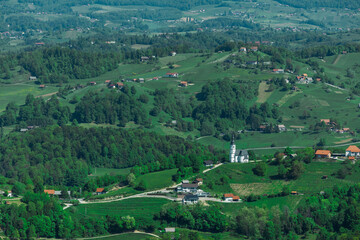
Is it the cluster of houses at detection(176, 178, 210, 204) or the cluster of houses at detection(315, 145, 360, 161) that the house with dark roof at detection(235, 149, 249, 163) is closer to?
the cluster of houses at detection(315, 145, 360, 161)

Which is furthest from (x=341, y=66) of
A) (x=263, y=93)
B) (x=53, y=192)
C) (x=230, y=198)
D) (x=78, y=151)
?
(x=53, y=192)

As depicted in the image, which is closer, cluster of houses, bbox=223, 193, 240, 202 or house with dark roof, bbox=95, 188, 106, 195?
cluster of houses, bbox=223, 193, 240, 202

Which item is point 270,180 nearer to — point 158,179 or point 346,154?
point 346,154

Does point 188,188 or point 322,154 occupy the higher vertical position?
point 322,154

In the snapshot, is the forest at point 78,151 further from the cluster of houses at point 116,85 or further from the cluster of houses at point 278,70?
the cluster of houses at point 278,70

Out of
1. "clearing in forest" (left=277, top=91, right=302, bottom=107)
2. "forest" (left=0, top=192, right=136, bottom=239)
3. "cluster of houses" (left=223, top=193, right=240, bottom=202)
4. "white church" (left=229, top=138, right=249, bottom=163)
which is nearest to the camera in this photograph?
"forest" (left=0, top=192, right=136, bottom=239)

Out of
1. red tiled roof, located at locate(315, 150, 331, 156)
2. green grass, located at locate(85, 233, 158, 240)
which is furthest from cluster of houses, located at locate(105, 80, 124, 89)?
green grass, located at locate(85, 233, 158, 240)
